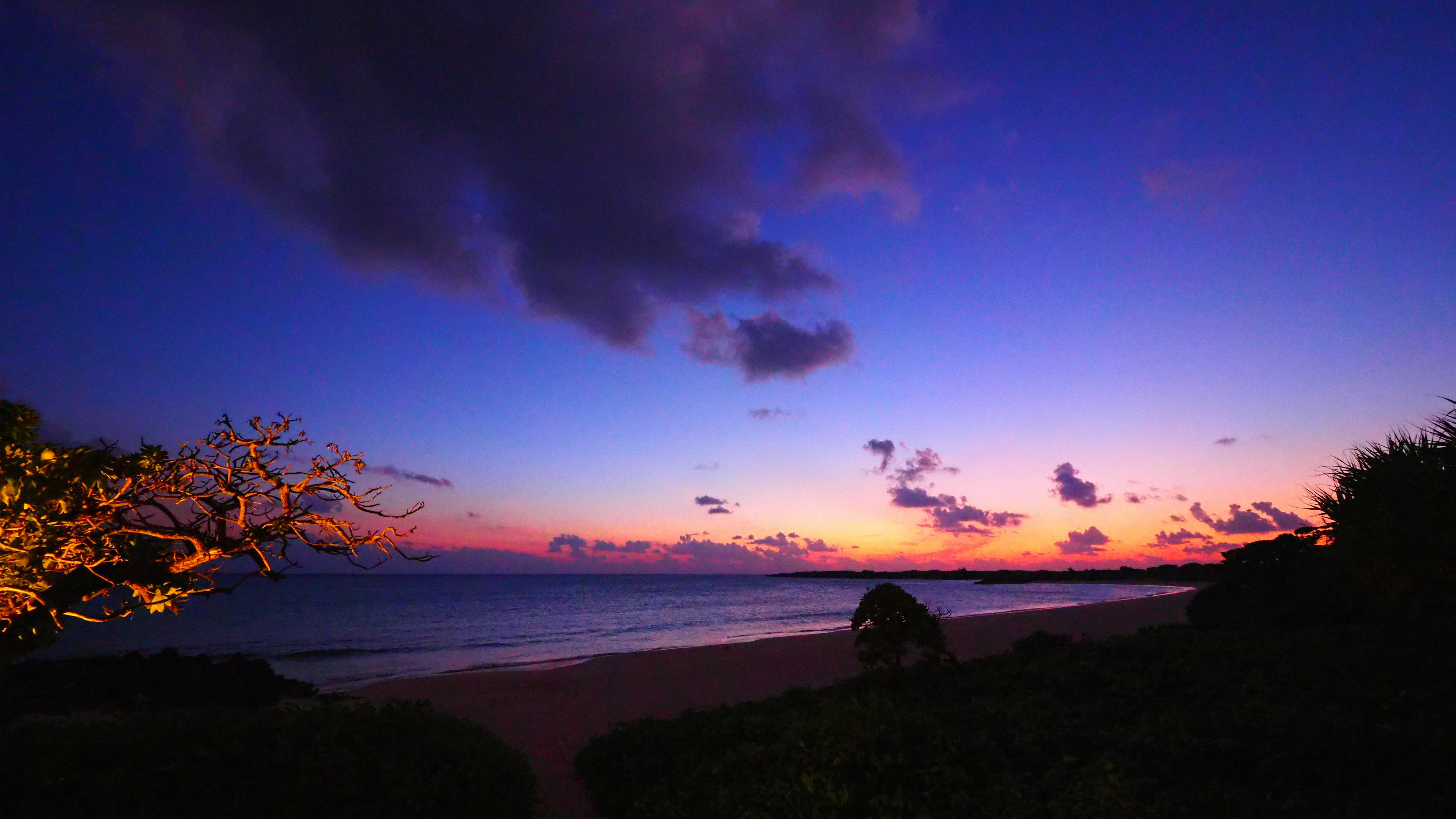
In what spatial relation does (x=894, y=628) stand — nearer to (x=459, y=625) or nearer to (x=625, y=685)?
(x=625, y=685)

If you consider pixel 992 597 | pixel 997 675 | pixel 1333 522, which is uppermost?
pixel 1333 522

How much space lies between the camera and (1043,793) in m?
6.73

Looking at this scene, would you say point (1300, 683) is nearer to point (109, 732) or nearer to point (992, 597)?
point (109, 732)

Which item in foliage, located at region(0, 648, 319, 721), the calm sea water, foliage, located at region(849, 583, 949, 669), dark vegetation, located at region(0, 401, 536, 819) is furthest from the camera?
the calm sea water

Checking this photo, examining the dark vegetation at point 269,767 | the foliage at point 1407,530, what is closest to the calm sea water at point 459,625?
the dark vegetation at point 269,767

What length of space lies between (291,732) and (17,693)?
940cm

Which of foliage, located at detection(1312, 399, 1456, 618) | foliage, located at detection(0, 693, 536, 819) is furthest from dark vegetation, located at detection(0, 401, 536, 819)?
foliage, located at detection(1312, 399, 1456, 618)

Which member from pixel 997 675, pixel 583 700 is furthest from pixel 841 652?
pixel 997 675

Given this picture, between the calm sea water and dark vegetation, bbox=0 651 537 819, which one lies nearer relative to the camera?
dark vegetation, bbox=0 651 537 819

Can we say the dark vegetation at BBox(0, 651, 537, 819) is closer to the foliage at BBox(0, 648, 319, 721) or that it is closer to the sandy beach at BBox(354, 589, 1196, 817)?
the sandy beach at BBox(354, 589, 1196, 817)

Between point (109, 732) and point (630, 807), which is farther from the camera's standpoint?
point (630, 807)

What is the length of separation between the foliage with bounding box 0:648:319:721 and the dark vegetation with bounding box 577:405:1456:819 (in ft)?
29.6

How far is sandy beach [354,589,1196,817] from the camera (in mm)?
13406

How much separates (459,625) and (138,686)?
122 feet
